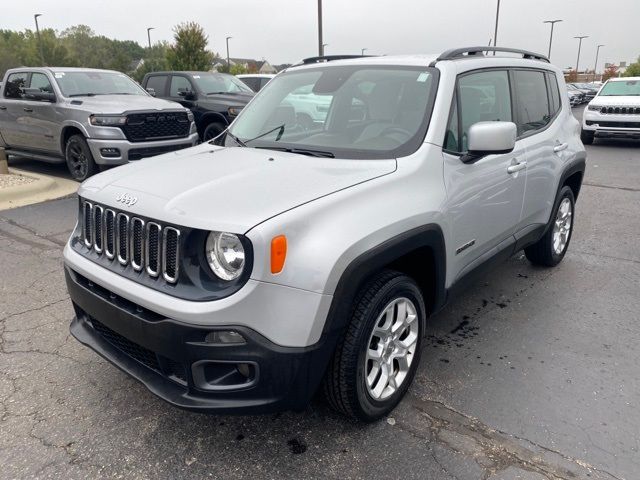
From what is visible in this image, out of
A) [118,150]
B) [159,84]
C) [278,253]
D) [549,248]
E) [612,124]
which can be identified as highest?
[159,84]

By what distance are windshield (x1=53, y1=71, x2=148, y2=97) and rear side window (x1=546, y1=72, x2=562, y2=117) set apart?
7222mm

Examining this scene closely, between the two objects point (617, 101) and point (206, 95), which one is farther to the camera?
point (617, 101)

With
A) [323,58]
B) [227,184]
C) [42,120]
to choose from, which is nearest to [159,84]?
[42,120]

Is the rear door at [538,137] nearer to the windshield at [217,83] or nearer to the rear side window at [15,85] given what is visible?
the windshield at [217,83]

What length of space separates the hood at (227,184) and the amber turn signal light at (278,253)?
111 mm

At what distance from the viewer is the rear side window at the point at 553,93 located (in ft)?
14.9

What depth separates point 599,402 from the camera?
2.95 m

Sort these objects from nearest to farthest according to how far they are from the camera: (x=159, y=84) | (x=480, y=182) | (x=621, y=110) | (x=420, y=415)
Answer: (x=420, y=415) < (x=480, y=182) < (x=159, y=84) < (x=621, y=110)

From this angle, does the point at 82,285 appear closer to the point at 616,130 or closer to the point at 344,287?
the point at 344,287

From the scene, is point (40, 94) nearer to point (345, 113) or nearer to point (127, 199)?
point (345, 113)

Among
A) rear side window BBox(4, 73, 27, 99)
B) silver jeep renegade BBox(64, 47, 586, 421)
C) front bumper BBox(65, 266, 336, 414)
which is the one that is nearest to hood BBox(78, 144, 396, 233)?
silver jeep renegade BBox(64, 47, 586, 421)

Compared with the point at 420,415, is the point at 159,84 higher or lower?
higher

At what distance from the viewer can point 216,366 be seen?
2285 millimetres

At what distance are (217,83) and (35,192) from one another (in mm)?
4905
